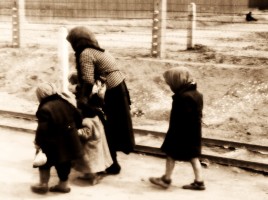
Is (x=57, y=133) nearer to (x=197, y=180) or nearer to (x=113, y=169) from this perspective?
(x=113, y=169)

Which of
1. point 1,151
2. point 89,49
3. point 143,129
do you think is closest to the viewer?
point 89,49

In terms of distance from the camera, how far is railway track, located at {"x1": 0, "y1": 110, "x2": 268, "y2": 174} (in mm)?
8273

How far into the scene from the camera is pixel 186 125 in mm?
7109

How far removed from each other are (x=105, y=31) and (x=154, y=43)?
630cm

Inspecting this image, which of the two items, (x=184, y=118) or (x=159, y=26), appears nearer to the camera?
(x=184, y=118)

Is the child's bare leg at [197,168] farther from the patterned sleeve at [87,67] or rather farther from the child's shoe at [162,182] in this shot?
the patterned sleeve at [87,67]

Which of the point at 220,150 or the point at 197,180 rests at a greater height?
the point at 197,180

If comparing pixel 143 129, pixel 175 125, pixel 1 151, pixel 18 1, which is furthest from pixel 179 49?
pixel 175 125

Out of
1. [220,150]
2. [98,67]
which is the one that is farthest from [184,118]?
[220,150]

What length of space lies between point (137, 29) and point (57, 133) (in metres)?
13.6

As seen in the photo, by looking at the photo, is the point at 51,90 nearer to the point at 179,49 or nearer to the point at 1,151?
the point at 1,151

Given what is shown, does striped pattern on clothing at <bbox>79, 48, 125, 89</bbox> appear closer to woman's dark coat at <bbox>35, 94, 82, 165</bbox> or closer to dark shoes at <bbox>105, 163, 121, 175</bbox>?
woman's dark coat at <bbox>35, 94, 82, 165</bbox>

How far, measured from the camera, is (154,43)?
13414 millimetres

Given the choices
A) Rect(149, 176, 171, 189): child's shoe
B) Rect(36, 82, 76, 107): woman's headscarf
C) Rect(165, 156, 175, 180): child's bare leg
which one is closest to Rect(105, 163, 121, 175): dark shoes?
Rect(149, 176, 171, 189): child's shoe
